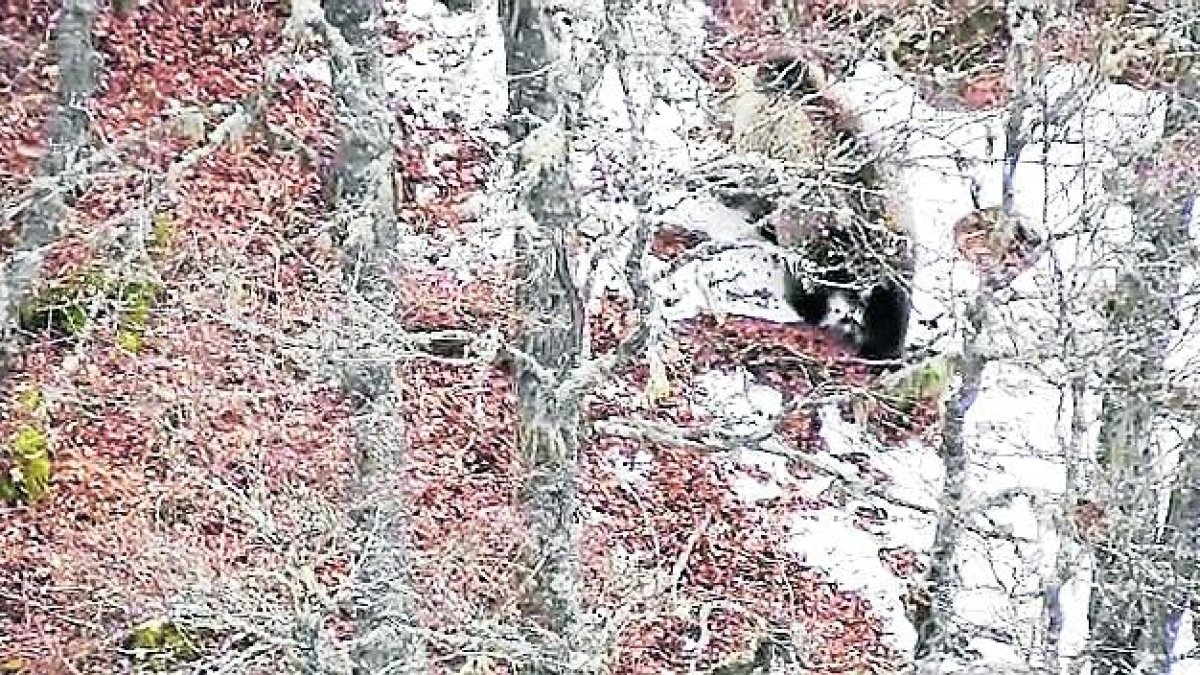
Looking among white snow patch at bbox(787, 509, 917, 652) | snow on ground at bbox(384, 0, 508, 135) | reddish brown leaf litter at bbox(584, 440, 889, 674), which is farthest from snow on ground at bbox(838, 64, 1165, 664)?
snow on ground at bbox(384, 0, 508, 135)

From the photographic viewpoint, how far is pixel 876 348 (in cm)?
1216

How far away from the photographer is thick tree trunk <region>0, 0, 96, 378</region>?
754 cm

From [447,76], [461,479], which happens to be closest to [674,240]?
[447,76]

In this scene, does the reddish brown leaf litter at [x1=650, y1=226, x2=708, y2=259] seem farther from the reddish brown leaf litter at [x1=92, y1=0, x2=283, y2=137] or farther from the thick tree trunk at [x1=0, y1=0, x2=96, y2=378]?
the thick tree trunk at [x1=0, y1=0, x2=96, y2=378]

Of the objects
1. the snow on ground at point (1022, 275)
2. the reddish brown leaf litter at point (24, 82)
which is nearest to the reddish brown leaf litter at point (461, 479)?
the snow on ground at point (1022, 275)

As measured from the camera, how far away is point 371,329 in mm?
6457

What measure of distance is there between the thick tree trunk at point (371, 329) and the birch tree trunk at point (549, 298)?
571mm

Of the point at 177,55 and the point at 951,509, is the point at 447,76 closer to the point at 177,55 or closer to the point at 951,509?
the point at 177,55

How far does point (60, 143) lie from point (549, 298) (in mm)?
2756

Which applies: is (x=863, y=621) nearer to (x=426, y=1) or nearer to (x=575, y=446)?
(x=575, y=446)

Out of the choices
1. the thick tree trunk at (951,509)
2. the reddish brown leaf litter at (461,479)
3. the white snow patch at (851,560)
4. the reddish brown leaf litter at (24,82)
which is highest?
the reddish brown leaf litter at (24,82)

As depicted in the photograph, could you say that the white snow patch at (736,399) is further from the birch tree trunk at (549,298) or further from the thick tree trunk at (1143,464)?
the birch tree trunk at (549,298)

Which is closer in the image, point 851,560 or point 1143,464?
point 1143,464

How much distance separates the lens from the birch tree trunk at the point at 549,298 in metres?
6.57
